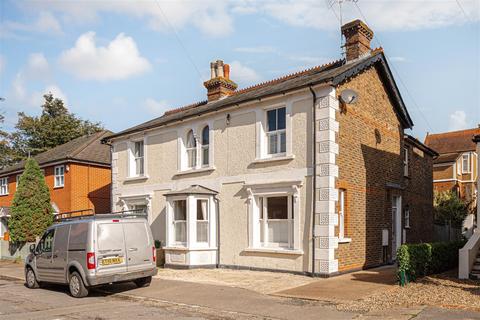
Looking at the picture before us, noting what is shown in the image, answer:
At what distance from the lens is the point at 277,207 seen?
1567 centimetres

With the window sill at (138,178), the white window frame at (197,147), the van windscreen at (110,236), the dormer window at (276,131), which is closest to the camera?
the van windscreen at (110,236)

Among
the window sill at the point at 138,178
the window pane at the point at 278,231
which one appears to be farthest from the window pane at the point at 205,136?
the window pane at the point at 278,231

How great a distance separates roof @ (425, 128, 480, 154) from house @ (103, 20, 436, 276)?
80.9ft

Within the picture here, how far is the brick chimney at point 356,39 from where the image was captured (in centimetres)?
1703

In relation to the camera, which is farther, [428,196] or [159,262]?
[428,196]

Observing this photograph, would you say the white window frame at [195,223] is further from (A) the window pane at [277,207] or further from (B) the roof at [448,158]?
(B) the roof at [448,158]

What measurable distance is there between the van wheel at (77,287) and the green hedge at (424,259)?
795 cm

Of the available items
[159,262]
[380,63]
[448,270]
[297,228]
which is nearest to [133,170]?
[159,262]

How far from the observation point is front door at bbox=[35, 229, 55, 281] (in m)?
13.0

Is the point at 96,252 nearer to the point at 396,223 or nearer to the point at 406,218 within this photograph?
the point at 396,223

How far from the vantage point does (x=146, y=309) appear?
10.1 metres

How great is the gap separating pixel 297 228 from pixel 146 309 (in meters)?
5.97

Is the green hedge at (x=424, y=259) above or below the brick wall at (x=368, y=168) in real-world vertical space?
below

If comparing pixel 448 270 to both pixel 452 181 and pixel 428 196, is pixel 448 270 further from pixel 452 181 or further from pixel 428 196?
pixel 452 181
